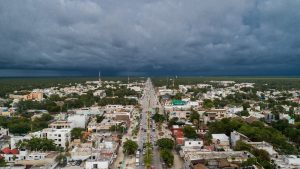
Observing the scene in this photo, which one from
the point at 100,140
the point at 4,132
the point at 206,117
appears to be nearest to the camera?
the point at 100,140

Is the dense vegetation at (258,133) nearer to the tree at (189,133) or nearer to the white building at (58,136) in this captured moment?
the tree at (189,133)

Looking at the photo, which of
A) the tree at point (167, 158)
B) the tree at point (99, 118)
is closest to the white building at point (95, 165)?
the tree at point (167, 158)

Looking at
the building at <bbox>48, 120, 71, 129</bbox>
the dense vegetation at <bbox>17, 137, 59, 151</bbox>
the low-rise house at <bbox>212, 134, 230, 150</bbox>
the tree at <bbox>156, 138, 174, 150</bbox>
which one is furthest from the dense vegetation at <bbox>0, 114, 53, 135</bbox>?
the low-rise house at <bbox>212, 134, 230, 150</bbox>

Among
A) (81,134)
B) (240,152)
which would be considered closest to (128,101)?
(81,134)

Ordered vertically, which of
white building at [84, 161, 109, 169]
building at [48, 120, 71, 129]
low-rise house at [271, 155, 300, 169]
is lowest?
white building at [84, 161, 109, 169]

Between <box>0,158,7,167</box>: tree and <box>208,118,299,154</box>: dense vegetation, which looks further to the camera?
<box>208,118,299,154</box>: dense vegetation

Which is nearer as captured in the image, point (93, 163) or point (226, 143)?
point (93, 163)

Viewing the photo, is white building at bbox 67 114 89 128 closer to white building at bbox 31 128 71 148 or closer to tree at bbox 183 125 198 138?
white building at bbox 31 128 71 148

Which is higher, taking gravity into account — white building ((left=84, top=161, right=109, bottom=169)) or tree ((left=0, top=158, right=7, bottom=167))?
tree ((left=0, top=158, right=7, bottom=167))

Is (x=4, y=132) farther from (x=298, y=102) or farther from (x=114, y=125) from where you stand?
(x=298, y=102)

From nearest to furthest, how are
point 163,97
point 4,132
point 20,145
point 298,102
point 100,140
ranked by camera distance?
point 20,145
point 100,140
point 4,132
point 298,102
point 163,97

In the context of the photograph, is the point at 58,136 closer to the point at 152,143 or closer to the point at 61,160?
the point at 61,160
